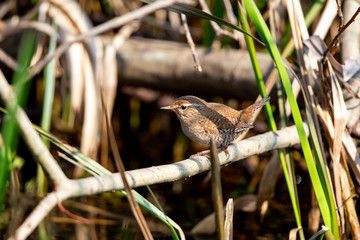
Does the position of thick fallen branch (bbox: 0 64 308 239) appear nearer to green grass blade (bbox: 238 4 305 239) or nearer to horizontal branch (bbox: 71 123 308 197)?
horizontal branch (bbox: 71 123 308 197)

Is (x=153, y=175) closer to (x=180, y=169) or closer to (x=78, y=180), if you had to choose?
(x=180, y=169)

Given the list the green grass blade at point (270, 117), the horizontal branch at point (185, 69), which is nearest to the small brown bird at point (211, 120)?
the green grass blade at point (270, 117)

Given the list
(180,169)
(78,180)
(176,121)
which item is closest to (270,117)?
(180,169)

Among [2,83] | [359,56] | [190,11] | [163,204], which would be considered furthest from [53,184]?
[163,204]

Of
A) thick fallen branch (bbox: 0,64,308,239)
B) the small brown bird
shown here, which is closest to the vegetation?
thick fallen branch (bbox: 0,64,308,239)

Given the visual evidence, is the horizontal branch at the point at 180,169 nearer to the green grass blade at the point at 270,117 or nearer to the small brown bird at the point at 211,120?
the green grass blade at the point at 270,117

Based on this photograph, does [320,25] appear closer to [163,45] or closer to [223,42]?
[223,42]

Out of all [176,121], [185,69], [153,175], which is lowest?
[153,175]
